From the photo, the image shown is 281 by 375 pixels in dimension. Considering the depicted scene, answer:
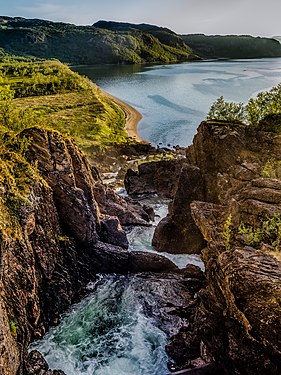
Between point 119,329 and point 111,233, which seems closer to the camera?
point 119,329

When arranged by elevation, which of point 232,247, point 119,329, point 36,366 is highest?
point 232,247

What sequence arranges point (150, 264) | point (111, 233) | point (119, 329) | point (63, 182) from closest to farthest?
1. point (119, 329)
2. point (63, 182)
3. point (150, 264)
4. point (111, 233)

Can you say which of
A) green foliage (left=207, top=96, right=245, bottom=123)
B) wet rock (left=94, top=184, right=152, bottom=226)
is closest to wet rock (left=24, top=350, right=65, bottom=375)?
wet rock (left=94, top=184, right=152, bottom=226)

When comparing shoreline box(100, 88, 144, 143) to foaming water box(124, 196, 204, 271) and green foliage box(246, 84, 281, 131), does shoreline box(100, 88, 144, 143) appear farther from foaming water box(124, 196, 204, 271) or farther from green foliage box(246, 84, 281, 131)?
green foliage box(246, 84, 281, 131)

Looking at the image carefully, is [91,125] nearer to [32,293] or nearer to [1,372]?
[32,293]

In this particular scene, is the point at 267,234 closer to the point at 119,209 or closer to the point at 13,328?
the point at 13,328

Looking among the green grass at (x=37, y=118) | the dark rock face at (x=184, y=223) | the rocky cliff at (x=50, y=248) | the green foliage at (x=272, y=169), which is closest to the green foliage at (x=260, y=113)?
the green foliage at (x=272, y=169)

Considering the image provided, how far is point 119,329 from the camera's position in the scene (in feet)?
83.4

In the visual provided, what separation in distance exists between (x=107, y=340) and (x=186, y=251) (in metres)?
12.5

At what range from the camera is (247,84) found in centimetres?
16450

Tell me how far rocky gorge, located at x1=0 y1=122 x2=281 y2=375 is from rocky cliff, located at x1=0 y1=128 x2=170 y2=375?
0.07 m

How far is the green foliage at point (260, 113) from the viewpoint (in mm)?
34213

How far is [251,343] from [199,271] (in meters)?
12.6

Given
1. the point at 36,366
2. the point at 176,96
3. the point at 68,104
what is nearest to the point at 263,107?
the point at 36,366
